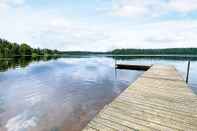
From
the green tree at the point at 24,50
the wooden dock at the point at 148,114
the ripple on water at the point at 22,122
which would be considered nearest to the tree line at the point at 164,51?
the green tree at the point at 24,50

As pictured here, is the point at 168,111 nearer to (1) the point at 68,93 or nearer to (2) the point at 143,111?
(2) the point at 143,111

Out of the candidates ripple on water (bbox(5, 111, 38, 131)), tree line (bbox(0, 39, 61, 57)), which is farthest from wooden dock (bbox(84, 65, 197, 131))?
tree line (bbox(0, 39, 61, 57))

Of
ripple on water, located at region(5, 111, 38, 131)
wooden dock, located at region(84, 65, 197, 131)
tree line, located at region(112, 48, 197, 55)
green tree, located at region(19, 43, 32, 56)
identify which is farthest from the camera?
tree line, located at region(112, 48, 197, 55)

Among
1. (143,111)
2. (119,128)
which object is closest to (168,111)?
(143,111)

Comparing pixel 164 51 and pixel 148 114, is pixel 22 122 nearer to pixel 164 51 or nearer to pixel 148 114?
pixel 148 114

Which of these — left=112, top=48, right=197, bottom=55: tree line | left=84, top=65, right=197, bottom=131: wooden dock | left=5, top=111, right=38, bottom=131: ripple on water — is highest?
left=112, top=48, right=197, bottom=55: tree line

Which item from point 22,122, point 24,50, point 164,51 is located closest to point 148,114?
point 22,122

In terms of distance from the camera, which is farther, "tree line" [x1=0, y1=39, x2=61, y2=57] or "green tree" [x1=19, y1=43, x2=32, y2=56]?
"green tree" [x1=19, y1=43, x2=32, y2=56]

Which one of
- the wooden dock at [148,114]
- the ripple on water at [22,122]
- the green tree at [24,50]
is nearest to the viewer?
the wooden dock at [148,114]

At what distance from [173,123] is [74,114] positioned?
453 cm

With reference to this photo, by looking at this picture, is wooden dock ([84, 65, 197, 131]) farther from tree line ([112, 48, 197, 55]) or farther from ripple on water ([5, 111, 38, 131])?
tree line ([112, 48, 197, 55])

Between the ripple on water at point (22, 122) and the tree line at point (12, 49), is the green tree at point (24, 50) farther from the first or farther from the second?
the ripple on water at point (22, 122)

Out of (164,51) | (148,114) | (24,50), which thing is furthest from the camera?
(164,51)

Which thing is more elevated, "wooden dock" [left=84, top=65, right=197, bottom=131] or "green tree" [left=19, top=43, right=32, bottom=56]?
"green tree" [left=19, top=43, right=32, bottom=56]
